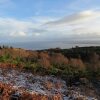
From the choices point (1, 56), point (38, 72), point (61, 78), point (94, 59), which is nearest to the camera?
point (61, 78)

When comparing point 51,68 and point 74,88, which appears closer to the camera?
point 74,88

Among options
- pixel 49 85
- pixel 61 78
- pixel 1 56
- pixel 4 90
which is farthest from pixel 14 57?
pixel 4 90

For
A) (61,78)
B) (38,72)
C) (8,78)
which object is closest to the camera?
(8,78)

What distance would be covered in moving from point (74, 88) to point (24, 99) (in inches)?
230

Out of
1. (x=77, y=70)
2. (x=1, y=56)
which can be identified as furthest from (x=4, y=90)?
(x=1, y=56)

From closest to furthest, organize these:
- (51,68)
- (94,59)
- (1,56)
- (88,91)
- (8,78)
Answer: (88,91)
(8,78)
(51,68)
(1,56)
(94,59)

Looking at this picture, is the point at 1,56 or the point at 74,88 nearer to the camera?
the point at 74,88

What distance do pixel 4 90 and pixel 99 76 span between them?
10.1m

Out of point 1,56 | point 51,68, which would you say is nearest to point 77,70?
point 51,68

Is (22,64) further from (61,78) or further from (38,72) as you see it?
(61,78)

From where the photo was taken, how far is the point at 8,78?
20.0 m

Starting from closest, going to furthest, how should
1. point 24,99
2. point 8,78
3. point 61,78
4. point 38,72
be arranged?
point 24,99, point 8,78, point 61,78, point 38,72

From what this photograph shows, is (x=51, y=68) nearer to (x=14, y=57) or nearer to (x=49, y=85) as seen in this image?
(x=14, y=57)

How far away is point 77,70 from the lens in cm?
2577
